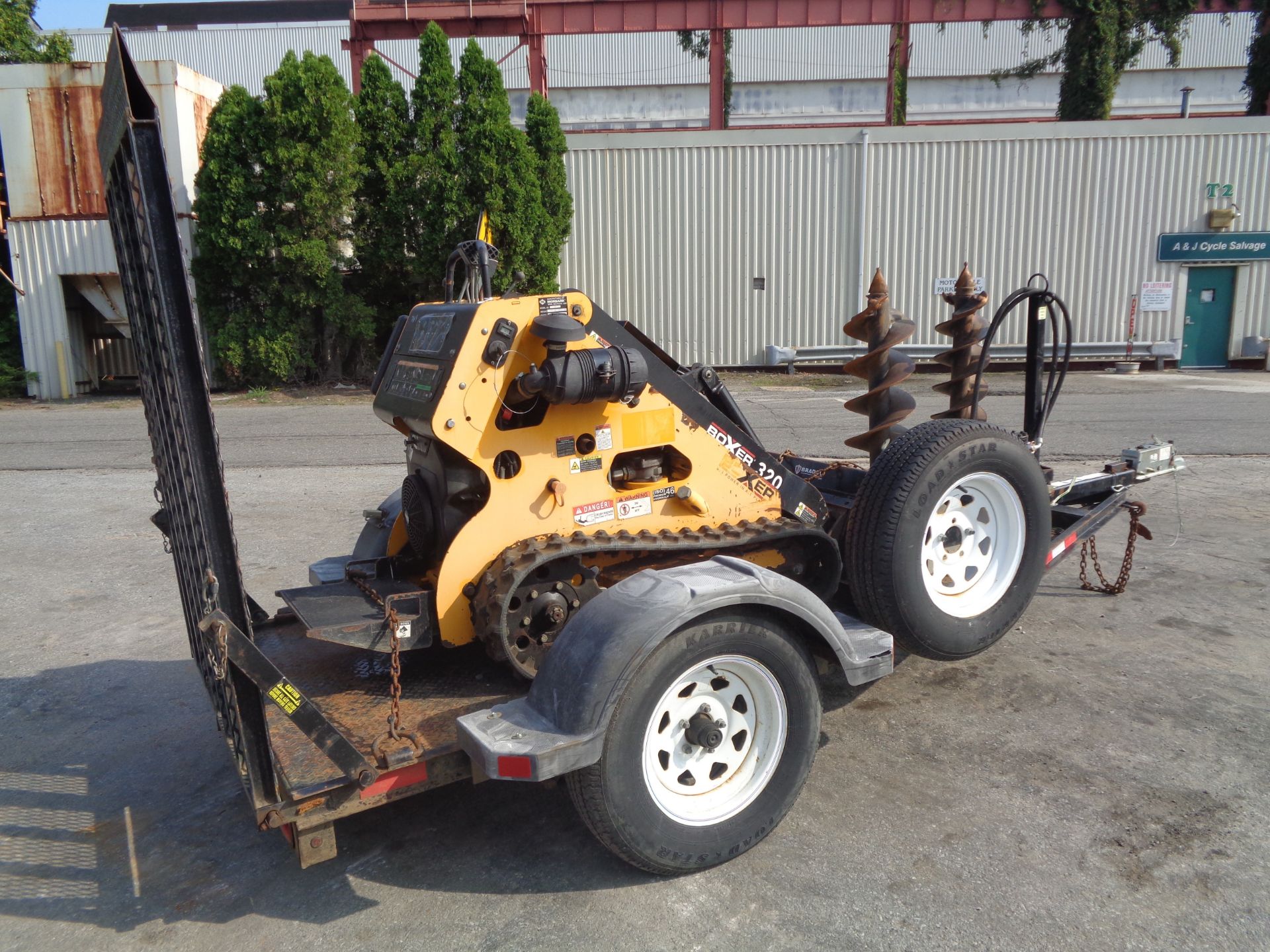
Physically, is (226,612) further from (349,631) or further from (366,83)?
(366,83)

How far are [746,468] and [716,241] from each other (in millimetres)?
17314

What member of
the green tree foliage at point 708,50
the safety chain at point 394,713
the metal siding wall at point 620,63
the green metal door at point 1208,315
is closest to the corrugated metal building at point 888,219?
the green metal door at point 1208,315

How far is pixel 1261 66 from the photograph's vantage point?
2323cm

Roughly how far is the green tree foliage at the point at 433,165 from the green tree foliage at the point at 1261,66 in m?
19.3

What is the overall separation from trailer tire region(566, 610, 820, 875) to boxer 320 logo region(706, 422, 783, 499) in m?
0.98

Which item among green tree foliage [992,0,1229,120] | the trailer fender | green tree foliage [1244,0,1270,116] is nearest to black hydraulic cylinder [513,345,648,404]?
the trailer fender

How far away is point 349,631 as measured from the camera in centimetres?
371

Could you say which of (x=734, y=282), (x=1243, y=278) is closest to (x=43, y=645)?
(x=734, y=282)

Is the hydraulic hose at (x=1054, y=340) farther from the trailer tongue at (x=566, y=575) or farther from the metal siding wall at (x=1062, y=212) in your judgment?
the metal siding wall at (x=1062, y=212)

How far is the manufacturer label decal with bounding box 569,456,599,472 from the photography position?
3967 millimetres

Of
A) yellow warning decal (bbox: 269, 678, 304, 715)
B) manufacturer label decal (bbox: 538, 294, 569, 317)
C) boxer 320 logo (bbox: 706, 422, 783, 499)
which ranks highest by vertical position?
manufacturer label decal (bbox: 538, 294, 569, 317)

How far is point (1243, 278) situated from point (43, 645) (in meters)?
23.6

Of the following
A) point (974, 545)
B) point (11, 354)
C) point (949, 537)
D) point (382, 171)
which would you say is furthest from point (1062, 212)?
point (11, 354)

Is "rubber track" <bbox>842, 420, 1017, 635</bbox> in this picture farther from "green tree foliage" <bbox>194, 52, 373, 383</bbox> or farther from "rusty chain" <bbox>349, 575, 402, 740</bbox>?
"green tree foliage" <bbox>194, 52, 373, 383</bbox>
